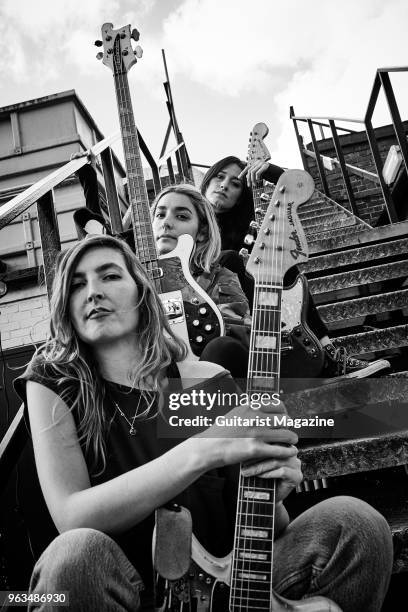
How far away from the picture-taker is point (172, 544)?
0.83 m

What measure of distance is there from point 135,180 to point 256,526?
1.81m

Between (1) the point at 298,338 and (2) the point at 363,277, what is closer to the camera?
(1) the point at 298,338

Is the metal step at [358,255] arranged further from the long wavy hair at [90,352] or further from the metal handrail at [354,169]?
the metal handrail at [354,169]

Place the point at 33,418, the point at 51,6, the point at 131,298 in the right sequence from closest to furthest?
the point at 33,418, the point at 131,298, the point at 51,6

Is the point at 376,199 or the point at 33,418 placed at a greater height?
the point at 376,199

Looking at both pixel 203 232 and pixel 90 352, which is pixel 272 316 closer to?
pixel 90 352

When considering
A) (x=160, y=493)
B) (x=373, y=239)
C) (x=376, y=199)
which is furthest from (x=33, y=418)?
(x=376, y=199)

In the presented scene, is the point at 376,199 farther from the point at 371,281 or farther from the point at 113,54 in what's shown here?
the point at 113,54

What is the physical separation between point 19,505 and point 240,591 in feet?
7.01

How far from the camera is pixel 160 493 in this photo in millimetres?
900

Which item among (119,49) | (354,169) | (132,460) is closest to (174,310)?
(132,460)

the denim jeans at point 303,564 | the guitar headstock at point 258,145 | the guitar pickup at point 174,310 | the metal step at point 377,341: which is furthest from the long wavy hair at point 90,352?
the guitar headstock at point 258,145

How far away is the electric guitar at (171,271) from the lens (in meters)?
1.88

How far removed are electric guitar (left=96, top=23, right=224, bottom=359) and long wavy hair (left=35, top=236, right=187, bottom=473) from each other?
463 mm
